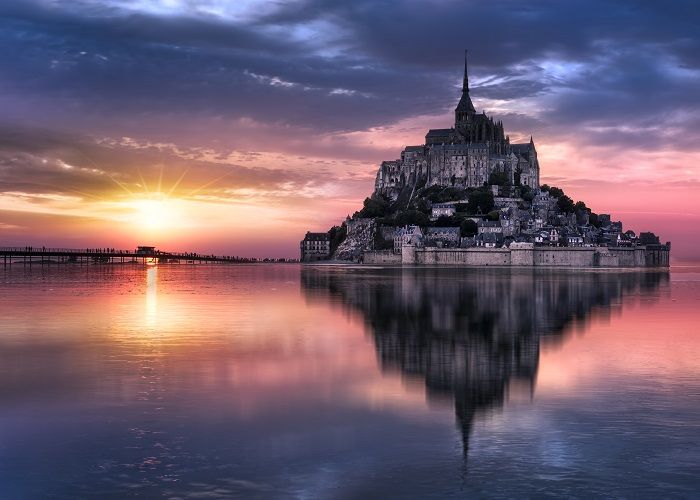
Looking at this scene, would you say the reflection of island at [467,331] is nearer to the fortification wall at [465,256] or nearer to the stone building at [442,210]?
the fortification wall at [465,256]

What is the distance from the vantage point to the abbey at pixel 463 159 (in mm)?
139125

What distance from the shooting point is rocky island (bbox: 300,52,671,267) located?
126 metres

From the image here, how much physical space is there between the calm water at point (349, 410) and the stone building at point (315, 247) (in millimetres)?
140251

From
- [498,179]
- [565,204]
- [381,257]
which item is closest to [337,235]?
[381,257]

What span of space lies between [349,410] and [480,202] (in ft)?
398

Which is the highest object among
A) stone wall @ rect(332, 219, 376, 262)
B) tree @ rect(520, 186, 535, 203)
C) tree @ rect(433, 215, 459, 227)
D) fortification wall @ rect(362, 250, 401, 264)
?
tree @ rect(520, 186, 535, 203)

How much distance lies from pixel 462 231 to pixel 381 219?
1948 centimetres

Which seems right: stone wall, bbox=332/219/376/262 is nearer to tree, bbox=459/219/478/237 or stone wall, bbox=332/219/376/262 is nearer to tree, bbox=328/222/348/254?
tree, bbox=328/222/348/254

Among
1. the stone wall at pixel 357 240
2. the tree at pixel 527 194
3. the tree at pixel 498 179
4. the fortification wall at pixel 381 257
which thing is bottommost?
the fortification wall at pixel 381 257

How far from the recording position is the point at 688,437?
11.2 metres

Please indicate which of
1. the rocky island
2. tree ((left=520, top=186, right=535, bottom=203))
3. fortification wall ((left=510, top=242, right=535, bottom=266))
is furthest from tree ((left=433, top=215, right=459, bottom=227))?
tree ((left=520, top=186, right=535, bottom=203))

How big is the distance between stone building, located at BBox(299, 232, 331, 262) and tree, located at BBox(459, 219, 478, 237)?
143 feet

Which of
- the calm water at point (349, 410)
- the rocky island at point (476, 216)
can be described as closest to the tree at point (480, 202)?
the rocky island at point (476, 216)

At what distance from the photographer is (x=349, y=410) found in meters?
13.1
